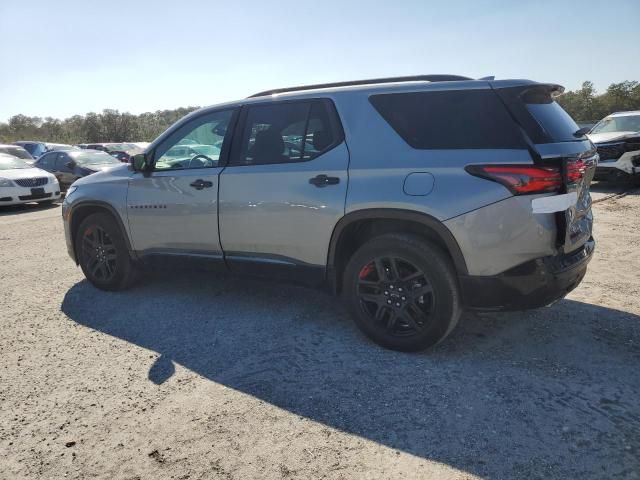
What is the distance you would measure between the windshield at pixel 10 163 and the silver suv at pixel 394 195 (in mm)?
10682

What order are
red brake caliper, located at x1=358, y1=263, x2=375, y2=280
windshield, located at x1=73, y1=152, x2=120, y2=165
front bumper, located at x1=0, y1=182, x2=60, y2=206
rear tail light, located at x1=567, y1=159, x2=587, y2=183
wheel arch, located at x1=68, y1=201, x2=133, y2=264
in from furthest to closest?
windshield, located at x1=73, y1=152, x2=120, y2=165
front bumper, located at x1=0, y1=182, x2=60, y2=206
wheel arch, located at x1=68, y1=201, x2=133, y2=264
red brake caliper, located at x1=358, y1=263, x2=375, y2=280
rear tail light, located at x1=567, y1=159, x2=587, y2=183

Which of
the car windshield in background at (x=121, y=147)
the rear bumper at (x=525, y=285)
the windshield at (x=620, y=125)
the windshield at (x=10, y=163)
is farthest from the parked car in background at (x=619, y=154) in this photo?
the car windshield in background at (x=121, y=147)

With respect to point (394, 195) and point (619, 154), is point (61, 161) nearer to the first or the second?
point (394, 195)

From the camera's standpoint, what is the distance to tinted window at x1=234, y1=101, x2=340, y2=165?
11.9 ft

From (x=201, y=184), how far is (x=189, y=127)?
0.63m

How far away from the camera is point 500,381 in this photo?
9.85ft

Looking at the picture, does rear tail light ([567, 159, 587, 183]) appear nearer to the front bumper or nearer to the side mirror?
the side mirror

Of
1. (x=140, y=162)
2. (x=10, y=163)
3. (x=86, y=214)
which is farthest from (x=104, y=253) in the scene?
(x=10, y=163)

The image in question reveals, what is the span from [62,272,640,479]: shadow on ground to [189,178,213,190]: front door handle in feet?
3.75

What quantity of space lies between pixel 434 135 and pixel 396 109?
366 mm

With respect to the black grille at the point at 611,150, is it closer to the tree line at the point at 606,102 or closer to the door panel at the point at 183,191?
the door panel at the point at 183,191

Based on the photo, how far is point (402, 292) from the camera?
10.9 ft

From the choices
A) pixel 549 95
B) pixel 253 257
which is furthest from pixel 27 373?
pixel 549 95

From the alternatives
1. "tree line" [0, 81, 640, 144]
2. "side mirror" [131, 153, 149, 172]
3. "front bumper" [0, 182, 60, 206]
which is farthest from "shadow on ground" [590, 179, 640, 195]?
"tree line" [0, 81, 640, 144]
